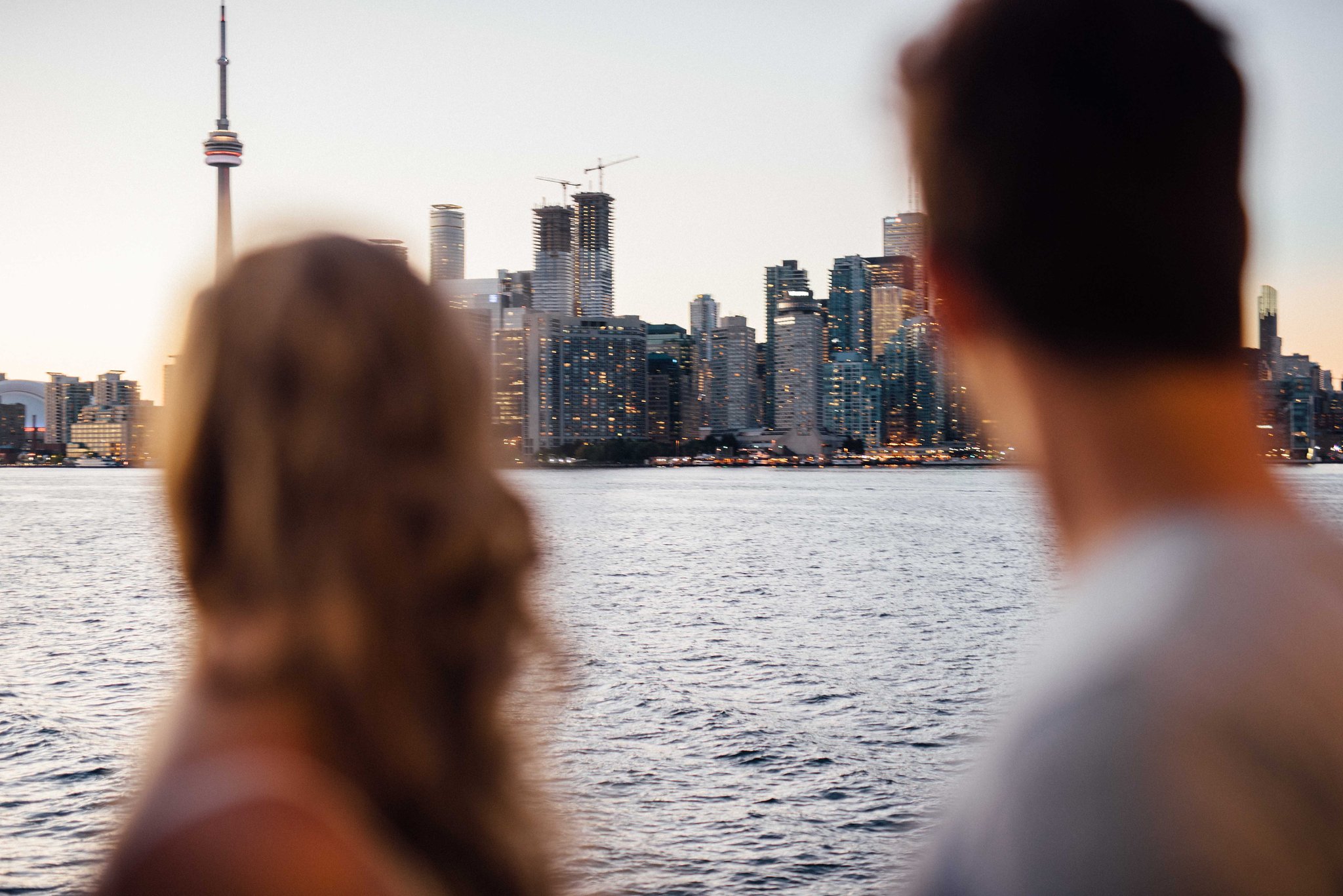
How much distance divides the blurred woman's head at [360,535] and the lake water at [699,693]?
0.28 m

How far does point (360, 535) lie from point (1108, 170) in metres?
1.31

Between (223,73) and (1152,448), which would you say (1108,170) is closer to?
(1152,448)

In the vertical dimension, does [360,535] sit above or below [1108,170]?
below

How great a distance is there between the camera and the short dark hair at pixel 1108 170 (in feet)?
4.49

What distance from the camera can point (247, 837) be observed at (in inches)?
59.3

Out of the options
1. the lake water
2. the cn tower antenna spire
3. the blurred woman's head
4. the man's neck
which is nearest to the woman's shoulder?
the blurred woman's head

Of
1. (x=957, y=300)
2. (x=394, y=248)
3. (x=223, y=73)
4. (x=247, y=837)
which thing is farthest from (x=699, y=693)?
(x=223, y=73)

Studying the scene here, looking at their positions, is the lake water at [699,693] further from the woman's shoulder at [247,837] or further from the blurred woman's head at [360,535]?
the woman's shoulder at [247,837]

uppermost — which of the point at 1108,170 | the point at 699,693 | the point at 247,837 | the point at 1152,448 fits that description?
the point at 1108,170

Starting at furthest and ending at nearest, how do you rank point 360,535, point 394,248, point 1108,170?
point 394,248 < point 360,535 < point 1108,170

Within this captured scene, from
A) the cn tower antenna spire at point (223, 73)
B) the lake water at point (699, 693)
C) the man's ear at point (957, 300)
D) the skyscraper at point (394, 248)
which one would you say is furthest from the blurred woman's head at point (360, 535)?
the cn tower antenna spire at point (223, 73)

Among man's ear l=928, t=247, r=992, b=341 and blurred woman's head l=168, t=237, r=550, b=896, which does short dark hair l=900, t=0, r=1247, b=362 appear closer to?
man's ear l=928, t=247, r=992, b=341

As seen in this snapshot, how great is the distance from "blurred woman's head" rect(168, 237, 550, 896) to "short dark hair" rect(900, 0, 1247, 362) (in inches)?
42.9

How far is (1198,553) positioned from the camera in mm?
1257
